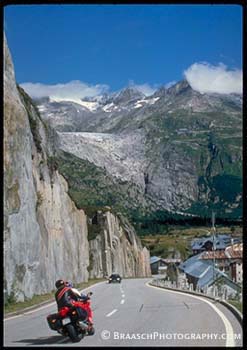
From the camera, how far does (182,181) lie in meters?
8.48

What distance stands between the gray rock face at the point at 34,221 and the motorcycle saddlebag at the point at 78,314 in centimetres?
80

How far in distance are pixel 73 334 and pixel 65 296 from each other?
785 mm

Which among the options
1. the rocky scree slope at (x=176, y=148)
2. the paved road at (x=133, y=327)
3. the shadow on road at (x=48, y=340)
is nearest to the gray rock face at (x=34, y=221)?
the paved road at (x=133, y=327)

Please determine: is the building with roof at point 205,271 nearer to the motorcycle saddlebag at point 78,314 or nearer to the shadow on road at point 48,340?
the motorcycle saddlebag at point 78,314

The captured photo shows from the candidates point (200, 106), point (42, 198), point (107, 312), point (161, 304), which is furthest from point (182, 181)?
point (42, 198)

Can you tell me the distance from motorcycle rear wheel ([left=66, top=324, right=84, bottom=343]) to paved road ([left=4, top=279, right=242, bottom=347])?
3.3 inches

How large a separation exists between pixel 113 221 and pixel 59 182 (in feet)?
4.49

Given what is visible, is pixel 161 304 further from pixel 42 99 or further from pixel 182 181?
pixel 42 99

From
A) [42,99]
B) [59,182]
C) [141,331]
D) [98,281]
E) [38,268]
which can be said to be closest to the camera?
[141,331]

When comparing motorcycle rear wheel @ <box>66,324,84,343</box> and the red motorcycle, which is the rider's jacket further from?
motorcycle rear wheel @ <box>66,324,84,343</box>

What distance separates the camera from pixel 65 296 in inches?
283

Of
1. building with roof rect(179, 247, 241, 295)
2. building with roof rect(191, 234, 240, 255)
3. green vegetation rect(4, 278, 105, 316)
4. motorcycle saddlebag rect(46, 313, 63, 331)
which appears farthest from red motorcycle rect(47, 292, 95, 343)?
building with roof rect(179, 247, 241, 295)

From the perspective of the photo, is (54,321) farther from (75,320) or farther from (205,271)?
(205,271)

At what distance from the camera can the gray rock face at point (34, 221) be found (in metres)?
8.84
